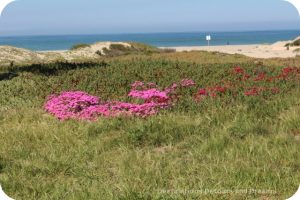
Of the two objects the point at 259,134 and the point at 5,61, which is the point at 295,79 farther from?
the point at 5,61

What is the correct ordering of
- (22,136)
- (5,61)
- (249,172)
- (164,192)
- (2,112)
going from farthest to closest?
1. (5,61)
2. (2,112)
3. (22,136)
4. (249,172)
5. (164,192)

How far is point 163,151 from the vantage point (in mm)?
7988

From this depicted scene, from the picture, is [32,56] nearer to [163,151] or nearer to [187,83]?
[187,83]

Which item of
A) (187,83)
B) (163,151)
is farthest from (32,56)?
(163,151)

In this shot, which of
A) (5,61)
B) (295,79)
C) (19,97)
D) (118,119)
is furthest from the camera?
(5,61)

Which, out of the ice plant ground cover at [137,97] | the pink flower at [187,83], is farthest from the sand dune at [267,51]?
the ice plant ground cover at [137,97]

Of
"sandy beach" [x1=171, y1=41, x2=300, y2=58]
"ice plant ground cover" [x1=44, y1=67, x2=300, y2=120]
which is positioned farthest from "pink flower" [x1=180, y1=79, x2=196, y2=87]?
"sandy beach" [x1=171, y1=41, x2=300, y2=58]

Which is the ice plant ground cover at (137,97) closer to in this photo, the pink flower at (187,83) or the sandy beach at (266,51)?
the pink flower at (187,83)

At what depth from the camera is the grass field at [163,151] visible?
618 centimetres

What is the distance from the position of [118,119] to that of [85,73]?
22.1 feet

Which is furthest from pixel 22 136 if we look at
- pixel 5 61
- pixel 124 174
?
pixel 5 61

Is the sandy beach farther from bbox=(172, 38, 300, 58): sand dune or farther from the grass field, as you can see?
the grass field

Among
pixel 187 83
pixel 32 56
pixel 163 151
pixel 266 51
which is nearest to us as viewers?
pixel 163 151

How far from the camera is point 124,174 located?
673 cm
